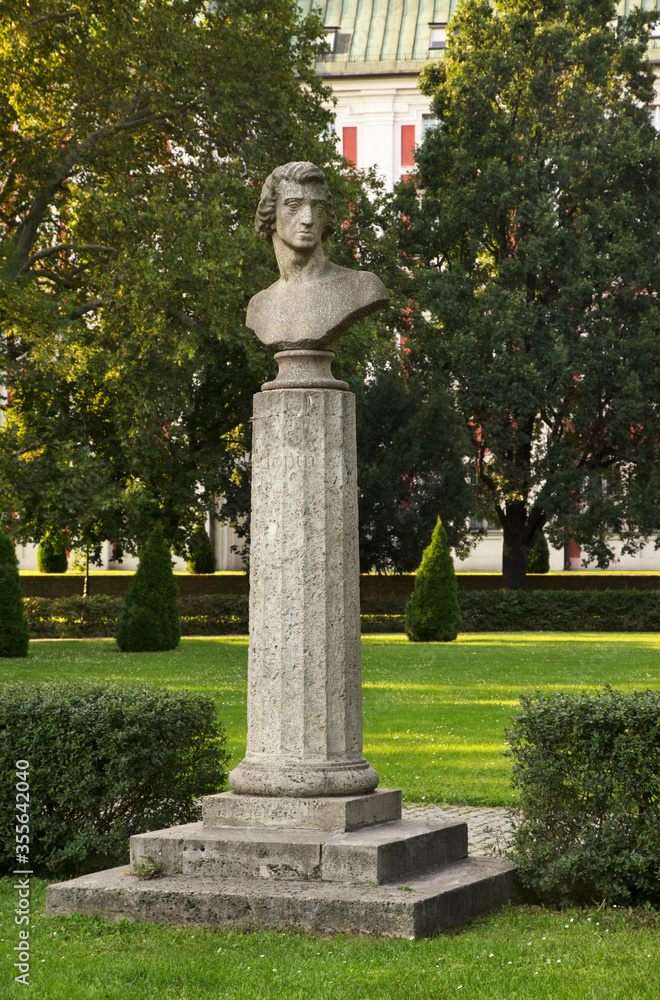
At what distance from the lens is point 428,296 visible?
2884cm

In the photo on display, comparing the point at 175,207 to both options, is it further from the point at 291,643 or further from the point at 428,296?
the point at 291,643

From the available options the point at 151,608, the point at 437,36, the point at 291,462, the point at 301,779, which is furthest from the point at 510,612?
the point at 437,36

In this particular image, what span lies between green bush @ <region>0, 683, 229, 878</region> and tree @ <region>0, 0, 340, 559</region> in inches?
485

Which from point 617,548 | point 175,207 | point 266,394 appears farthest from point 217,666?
point 617,548

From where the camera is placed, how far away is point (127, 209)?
65.0ft

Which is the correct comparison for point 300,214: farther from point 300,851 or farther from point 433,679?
point 433,679

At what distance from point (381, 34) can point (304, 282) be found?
133ft

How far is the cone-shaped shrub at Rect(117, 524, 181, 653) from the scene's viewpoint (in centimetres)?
2128

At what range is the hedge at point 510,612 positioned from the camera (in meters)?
27.4

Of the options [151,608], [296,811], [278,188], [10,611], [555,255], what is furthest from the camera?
[555,255]

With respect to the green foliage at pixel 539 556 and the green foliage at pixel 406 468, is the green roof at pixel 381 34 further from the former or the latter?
the green foliage at pixel 539 556

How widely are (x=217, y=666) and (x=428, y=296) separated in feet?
46.9

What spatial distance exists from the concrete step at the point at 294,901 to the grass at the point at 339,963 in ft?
0.26

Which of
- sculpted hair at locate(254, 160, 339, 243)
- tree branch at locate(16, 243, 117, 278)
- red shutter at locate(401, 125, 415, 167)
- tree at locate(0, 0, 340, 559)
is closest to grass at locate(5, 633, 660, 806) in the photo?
tree at locate(0, 0, 340, 559)
